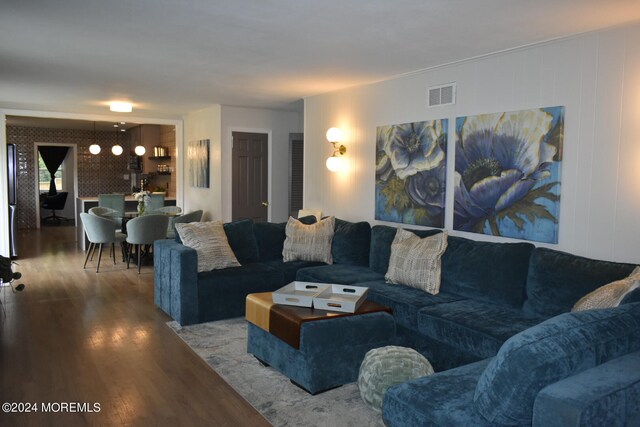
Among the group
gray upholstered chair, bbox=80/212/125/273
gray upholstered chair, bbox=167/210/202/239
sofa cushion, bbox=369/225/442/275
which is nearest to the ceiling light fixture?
gray upholstered chair, bbox=80/212/125/273

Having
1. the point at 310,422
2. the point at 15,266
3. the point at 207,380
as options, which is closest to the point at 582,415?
the point at 310,422

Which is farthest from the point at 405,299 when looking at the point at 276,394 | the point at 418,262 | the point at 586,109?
the point at 586,109

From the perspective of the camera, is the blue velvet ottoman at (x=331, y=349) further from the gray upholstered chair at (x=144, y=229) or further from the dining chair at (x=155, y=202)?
the dining chair at (x=155, y=202)

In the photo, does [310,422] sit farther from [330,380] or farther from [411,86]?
[411,86]

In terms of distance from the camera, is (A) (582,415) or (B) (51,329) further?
(B) (51,329)

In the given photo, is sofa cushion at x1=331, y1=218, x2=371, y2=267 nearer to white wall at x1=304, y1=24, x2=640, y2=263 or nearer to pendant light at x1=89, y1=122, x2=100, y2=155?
white wall at x1=304, y1=24, x2=640, y2=263

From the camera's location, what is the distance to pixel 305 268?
17.0 ft

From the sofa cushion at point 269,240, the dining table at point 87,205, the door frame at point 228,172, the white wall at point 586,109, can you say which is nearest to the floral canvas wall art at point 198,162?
the door frame at point 228,172

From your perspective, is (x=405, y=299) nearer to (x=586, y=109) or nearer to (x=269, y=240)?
(x=586, y=109)

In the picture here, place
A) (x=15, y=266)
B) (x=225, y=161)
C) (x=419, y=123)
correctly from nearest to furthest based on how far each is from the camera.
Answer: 1. (x=419, y=123)
2. (x=15, y=266)
3. (x=225, y=161)

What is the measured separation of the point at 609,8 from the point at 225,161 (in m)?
5.88

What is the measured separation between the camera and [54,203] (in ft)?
43.7

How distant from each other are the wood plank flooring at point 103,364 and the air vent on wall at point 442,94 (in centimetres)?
307

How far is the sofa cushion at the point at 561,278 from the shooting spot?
3.24 m
